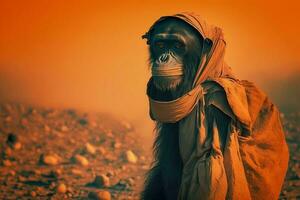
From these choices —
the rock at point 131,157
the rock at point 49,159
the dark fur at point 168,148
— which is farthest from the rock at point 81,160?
the dark fur at point 168,148

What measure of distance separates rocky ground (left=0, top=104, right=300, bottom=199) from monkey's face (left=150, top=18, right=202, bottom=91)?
2246 mm

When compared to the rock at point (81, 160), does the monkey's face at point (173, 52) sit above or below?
above

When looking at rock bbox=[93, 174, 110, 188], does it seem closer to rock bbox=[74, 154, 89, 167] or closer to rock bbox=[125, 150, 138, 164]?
rock bbox=[74, 154, 89, 167]

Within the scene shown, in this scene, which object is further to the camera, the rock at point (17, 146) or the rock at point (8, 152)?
the rock at point (17, 146)

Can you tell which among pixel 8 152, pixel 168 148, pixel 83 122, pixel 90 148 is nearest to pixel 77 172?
pixel 90 148

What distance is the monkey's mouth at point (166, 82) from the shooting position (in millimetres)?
7453

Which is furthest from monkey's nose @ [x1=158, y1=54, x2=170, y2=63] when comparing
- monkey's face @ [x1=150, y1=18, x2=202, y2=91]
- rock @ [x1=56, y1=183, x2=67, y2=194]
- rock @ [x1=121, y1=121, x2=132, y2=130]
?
rock @ [x1=121, y1=121, x2=132, y2=130]

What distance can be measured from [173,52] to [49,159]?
3620 millimetres

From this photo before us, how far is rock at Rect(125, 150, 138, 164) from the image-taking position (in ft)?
36.4

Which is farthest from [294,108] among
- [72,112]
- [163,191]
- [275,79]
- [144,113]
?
[163,191]

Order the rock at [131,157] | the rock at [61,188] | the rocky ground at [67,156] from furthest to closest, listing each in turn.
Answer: the rock at [131,157]
the rocky ground at [67,156]
the rock at [61,188]

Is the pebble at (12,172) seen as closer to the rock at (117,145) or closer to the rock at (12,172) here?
the rock at (12,172)

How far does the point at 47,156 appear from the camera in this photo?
432 inches

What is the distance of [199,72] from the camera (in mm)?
7535
